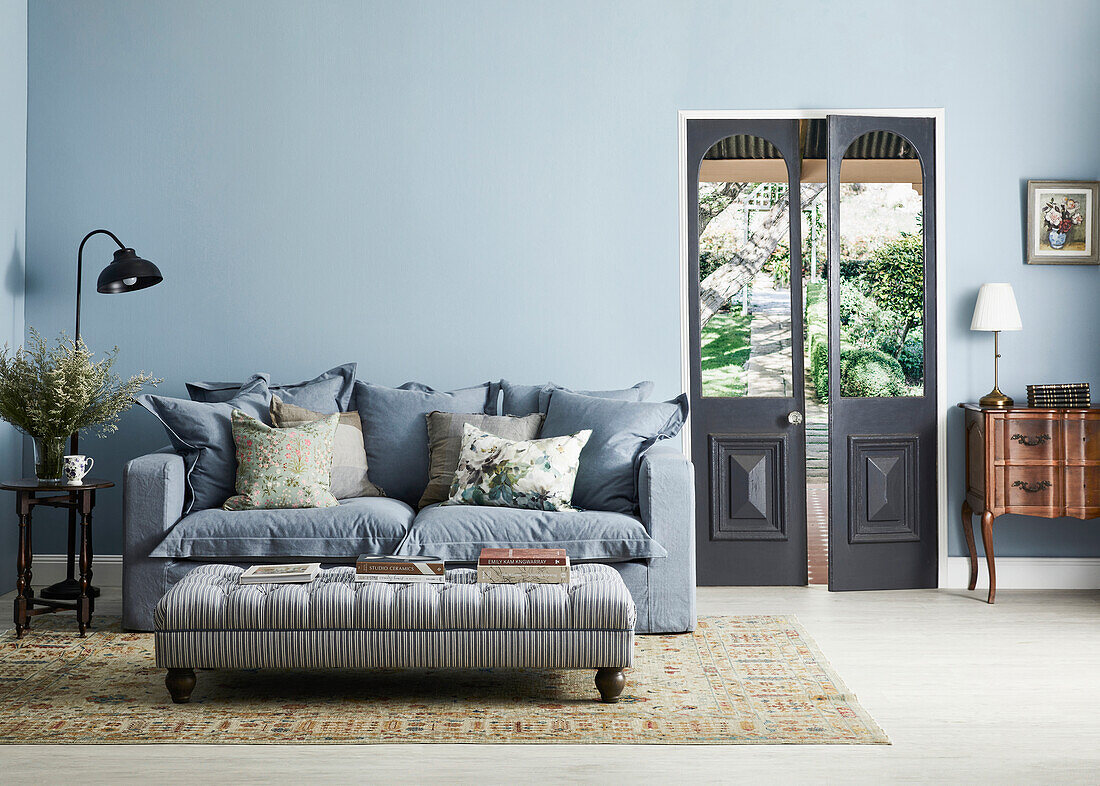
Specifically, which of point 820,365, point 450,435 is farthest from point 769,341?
point 450,435

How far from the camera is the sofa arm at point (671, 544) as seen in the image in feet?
12.3

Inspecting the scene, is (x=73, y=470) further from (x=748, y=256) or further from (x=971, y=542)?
(x=971, y=542)

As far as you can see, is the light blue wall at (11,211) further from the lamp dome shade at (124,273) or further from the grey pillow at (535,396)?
the grey pillow at (535,396)

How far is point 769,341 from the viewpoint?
4699 millimetres

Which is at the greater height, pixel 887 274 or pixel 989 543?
pixel 887 274

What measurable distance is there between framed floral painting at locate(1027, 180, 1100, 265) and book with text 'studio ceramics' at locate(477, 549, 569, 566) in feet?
9.60

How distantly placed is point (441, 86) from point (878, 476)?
2.76m

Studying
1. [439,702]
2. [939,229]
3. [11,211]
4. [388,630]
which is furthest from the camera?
[939,229]

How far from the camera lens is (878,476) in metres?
4.62

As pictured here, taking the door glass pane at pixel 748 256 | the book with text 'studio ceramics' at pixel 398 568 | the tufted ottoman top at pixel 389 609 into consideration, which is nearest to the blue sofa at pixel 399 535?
the book with text 'studio ceramics' at pixel 398 568

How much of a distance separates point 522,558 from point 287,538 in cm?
106

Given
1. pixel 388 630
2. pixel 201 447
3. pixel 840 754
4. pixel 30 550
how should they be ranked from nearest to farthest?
1. pixel 840 754
2. pixel 388 630
3. pixel 30 550
4. pixel 201 447

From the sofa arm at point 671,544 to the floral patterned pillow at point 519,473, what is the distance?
13.7 inches

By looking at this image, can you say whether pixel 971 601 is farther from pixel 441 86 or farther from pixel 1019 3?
pixel 441 86
